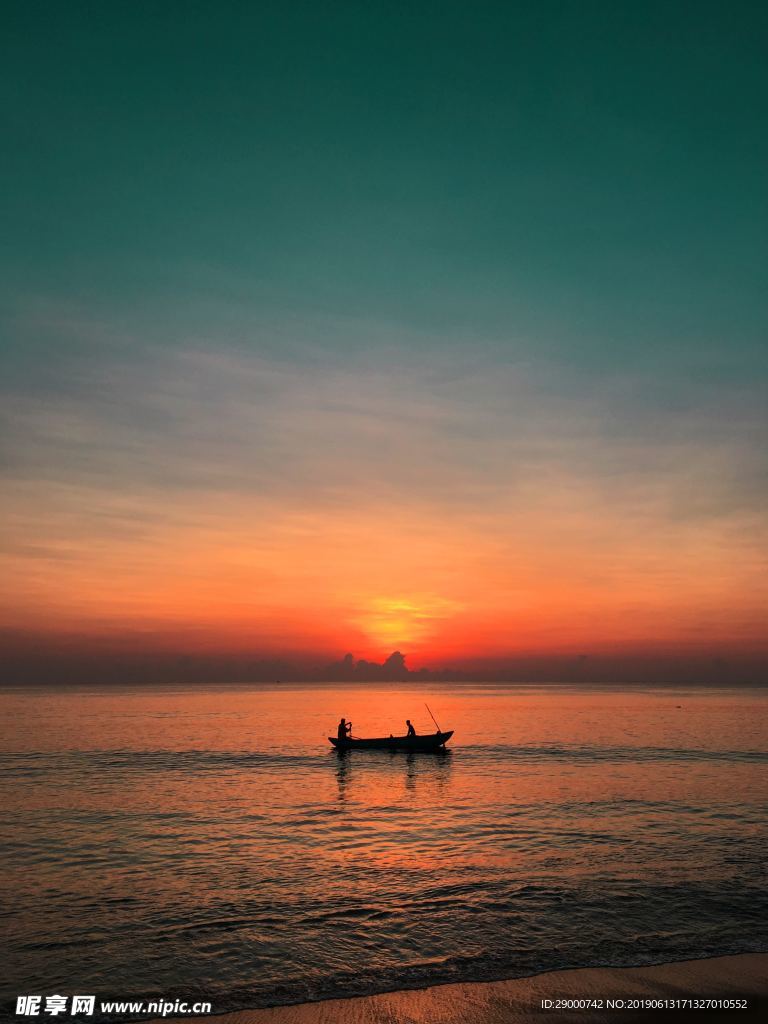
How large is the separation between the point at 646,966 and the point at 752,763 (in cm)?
4848

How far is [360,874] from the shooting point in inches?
890

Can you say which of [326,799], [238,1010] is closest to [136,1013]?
[238,1010]

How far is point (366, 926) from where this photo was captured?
56.9 feet

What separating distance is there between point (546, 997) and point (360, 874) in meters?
11.0

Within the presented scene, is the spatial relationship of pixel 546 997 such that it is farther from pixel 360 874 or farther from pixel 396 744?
pixel 396 744

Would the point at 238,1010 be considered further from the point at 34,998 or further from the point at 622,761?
the point at 622,761

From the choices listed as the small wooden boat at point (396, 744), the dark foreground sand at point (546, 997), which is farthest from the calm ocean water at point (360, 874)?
the small wooden boat at point (396, 744)

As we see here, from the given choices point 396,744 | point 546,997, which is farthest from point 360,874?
point 396,744
